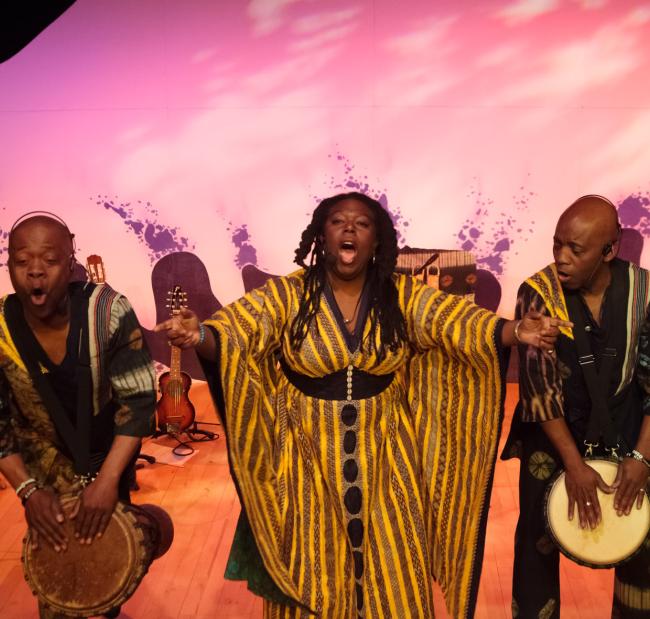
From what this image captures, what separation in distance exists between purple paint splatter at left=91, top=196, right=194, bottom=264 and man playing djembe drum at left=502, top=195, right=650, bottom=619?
4102mm

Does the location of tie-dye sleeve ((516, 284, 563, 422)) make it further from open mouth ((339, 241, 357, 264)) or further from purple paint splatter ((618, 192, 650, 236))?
purple paint splatter ((618, 192, 650, 236))

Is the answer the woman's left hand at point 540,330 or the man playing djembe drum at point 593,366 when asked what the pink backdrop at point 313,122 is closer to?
the man playing djembe drum at point 593,366

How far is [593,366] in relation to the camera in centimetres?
253

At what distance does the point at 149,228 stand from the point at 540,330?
445cm

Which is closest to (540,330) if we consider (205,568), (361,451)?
(361,451)

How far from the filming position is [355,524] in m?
2.61

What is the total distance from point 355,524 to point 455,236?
3.90m

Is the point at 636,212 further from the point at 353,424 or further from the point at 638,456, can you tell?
the point at 353,424

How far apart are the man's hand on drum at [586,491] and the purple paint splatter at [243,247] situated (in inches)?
161

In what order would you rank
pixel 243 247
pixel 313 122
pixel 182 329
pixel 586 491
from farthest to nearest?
1. pixel 243 247
2. pixel 313 122
3. pixel 586 491
4. pixel 182 329

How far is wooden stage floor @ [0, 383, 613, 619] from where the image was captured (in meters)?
3.24

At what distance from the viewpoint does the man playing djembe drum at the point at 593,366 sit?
2.50 meters

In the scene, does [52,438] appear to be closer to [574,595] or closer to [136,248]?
[574,595]

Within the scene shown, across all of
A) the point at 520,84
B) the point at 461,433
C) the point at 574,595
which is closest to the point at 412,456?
the point at 461,433
